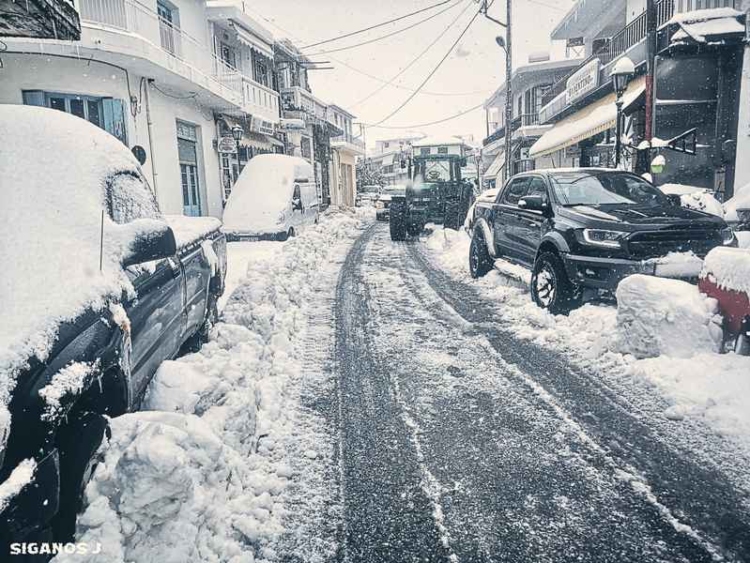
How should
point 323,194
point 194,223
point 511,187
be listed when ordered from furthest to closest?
point 323,194, point 511,187, point 194,223

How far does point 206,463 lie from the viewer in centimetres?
268

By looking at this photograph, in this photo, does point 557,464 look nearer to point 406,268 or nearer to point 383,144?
point 406,268

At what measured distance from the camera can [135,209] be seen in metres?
3.50

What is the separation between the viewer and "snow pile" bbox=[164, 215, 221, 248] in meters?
4.45

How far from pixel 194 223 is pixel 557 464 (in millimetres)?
4054

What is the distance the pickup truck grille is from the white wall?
11737 mm

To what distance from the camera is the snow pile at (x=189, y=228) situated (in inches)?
175

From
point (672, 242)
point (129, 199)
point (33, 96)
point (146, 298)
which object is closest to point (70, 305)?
point (146, 298)

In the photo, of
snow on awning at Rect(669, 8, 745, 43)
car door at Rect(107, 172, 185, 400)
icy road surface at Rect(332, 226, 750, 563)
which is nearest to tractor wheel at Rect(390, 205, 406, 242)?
snow on awning at Rect(669, 8, 745, 43)

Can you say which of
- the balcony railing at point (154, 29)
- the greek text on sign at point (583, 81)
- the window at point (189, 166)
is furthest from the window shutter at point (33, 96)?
the greek text on sign at point (583, 81)

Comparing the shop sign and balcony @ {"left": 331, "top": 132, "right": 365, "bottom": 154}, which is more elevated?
balcony @ {"left": 331, "top": 132, "right": 365, "bottom": 154}

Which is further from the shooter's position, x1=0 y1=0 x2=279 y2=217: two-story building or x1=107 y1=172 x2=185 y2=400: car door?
x1=0 y1=0 x2=279 y2=217: two-story building

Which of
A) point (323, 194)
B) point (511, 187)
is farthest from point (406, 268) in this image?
point (323, 194)

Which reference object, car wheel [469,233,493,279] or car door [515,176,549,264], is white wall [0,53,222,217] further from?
car door [515,176,549,264]
